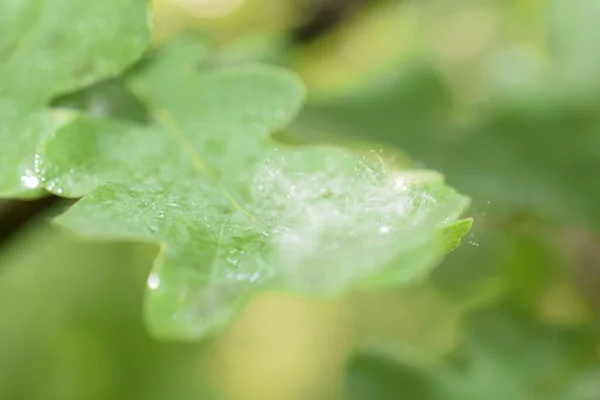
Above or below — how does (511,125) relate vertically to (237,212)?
above

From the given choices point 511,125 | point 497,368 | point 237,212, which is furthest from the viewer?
point 511,125

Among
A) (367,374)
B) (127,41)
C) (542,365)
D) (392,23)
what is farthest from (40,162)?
(392,23)

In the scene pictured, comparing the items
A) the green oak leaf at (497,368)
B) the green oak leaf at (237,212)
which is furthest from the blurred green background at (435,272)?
the green oak leaf at (237,212)

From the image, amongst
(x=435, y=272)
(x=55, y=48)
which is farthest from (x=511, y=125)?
(x=55, y=48)

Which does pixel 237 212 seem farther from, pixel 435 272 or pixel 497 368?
pixel 435 272

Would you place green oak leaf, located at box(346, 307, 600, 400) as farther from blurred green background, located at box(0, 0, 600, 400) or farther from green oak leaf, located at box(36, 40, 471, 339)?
green oak leaf, located at box(36, 40, 471, 339)

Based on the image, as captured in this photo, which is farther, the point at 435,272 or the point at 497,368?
the point at 435,272

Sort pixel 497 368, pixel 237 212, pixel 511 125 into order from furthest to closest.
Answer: pixel 511 125
pixel 497 368
pixel 237 212

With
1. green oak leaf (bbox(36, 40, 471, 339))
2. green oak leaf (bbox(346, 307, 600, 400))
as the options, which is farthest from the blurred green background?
green oak leaf (bbox(36, 40, 471, 339))

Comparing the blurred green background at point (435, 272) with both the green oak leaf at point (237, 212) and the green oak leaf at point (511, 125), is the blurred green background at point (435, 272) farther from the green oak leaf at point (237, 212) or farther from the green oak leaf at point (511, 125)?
the green oak leaf at point (237, 212)
